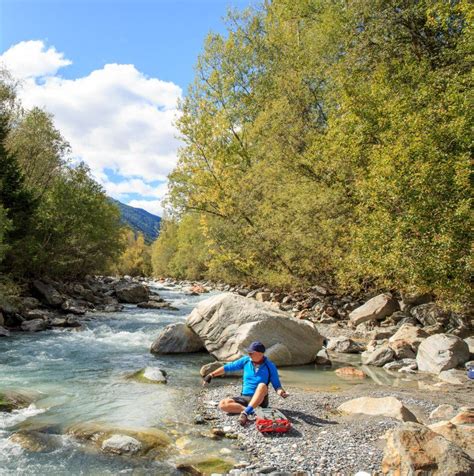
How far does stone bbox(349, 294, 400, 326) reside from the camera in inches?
855

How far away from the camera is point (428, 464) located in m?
5.84

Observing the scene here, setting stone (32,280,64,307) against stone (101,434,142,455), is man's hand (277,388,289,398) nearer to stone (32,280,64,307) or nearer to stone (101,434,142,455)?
stone (101,434,142,455)

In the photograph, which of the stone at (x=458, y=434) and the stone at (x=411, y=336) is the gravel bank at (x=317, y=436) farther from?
the stone at (x=411, y=336)

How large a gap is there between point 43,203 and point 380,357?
26399mm

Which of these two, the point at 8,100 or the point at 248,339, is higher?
the point at 8,100

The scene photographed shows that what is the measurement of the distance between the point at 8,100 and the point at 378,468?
1489 inches

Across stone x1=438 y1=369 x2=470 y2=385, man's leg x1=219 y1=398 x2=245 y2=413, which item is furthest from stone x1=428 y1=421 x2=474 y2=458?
stone x1=438 y1=369 x2=470 y2=385

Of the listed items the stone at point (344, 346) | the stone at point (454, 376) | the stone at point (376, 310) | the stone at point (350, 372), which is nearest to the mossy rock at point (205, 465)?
the stone at point (350, 372)

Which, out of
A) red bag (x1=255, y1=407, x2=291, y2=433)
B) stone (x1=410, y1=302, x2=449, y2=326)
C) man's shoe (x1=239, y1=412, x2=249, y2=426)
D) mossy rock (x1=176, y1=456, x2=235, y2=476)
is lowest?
mossy rock (x1=176, y1=456, x2=235, y2=476)

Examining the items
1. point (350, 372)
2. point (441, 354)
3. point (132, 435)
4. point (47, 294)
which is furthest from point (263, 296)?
point (132, 435)

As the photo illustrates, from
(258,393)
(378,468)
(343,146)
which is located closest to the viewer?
(378,468)

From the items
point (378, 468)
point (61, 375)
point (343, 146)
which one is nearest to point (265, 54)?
point (343, 146)

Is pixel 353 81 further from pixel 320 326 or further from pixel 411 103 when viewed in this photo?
pixel 320 326

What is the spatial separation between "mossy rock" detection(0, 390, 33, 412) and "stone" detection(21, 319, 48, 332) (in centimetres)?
1087
